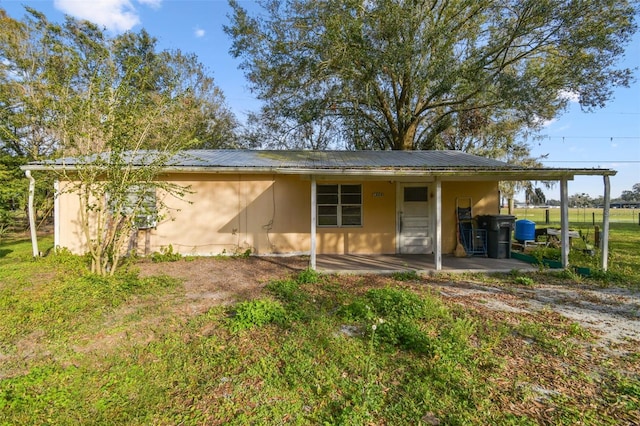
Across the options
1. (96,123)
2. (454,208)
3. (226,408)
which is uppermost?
(96,123)

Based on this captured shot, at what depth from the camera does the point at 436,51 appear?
996cm

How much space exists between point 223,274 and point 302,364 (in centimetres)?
417

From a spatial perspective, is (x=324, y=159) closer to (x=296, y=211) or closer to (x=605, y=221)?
(x=296, y=211)

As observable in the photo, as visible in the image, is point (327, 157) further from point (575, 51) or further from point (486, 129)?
point (486, 129)

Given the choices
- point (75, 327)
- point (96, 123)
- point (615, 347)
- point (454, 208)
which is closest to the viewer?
point (615, 347)

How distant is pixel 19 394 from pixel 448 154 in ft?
37.1

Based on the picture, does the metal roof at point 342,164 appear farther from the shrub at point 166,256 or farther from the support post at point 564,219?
the shrub at point 166,256

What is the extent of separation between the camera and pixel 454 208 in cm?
928

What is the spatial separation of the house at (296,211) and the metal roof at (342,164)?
103 millimetres

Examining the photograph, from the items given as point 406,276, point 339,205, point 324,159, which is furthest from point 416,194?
point 406,276

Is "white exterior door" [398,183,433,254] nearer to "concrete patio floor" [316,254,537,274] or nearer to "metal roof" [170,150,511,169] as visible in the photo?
"concrete patio floor" [316,254,537,274]

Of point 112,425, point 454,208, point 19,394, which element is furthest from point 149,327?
point 454,208

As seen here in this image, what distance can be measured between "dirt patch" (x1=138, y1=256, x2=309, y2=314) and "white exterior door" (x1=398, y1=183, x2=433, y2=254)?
119 inches

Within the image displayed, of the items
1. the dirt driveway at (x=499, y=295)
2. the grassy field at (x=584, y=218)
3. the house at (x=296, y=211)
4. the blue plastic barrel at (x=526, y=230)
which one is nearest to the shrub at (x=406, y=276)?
the dirt driveway at (x=499, y=295)
